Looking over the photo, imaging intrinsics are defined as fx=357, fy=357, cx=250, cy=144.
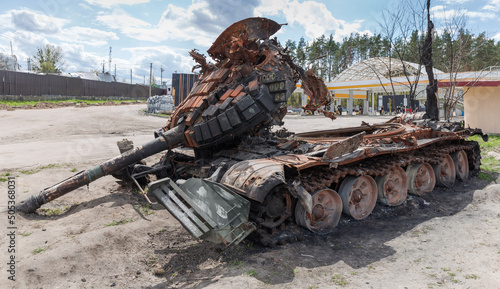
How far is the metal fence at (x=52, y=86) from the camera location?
30422 millimetres

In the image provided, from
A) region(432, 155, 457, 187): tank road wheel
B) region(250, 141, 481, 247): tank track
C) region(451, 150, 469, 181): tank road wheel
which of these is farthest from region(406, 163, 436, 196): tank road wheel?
region(451, 150, 469, 181): tank road wheel

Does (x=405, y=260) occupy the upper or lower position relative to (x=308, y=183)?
lower

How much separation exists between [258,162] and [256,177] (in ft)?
2.00

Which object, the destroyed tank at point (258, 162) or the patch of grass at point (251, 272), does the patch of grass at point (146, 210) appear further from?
the patch of grass at point (251, 272)

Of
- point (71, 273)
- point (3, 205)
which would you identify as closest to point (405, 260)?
point (71, 273)

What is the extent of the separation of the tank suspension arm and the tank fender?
200 centimetres

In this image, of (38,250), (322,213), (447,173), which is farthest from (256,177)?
(447,173)

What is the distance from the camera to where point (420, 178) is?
9.06 m

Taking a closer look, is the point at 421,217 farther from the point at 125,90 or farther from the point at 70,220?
the point at 125,90

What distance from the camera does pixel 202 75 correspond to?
896cm

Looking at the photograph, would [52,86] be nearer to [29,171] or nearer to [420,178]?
[29,171]

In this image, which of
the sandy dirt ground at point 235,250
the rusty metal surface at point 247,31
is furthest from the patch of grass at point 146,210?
the rusty metal surface at point 247,31

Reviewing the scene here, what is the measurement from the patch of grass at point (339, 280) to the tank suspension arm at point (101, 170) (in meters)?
4.24

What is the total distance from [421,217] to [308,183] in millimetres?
3003
